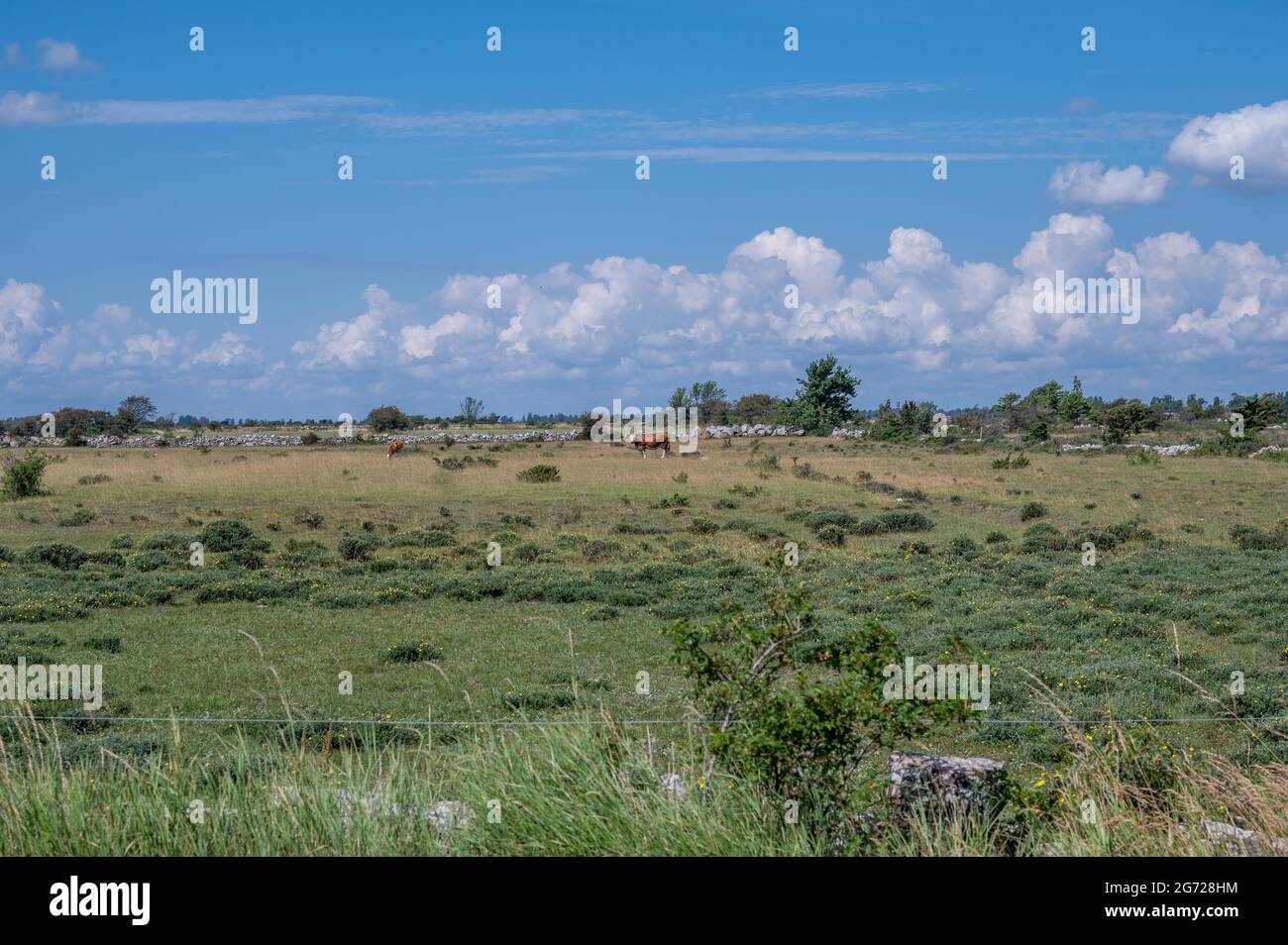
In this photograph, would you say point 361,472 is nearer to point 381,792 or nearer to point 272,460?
point 272,460

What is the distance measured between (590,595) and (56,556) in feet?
37.7

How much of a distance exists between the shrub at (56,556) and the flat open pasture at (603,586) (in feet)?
0.36

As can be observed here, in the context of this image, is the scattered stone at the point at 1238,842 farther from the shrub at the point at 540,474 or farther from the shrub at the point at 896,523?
the shrub at the point at 540,474

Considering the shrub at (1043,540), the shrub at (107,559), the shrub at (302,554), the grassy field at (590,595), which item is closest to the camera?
the grassy field at (590,595)

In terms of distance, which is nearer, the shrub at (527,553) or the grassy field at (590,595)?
the grassy field at (590,595)

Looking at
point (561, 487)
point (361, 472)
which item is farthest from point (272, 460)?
point (561, 487)

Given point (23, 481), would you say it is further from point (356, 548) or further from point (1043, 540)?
point (1043, 540)

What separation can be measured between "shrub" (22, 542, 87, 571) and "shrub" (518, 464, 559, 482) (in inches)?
728

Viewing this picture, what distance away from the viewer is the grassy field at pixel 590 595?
11.1 metres

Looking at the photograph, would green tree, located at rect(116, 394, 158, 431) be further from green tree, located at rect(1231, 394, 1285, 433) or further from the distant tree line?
green tree, located at rect(1231, 394, 1285, 433)

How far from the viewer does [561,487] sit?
128 feet

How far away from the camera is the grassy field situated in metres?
11.1

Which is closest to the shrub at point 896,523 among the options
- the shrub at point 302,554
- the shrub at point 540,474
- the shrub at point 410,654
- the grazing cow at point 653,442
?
the shrub at point 302,554

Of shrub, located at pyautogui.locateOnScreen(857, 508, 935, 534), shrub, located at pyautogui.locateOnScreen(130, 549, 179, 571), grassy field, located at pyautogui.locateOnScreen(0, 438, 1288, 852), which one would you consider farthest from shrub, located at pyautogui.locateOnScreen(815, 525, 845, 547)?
shrub, located at pyautogui.locateOnScreen(130, 549, 179, 571)
